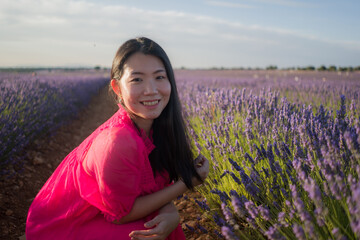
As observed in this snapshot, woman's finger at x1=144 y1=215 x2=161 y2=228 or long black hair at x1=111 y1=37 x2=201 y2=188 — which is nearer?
woman's finger at x1=144 y1=215 x2=161 y2=228

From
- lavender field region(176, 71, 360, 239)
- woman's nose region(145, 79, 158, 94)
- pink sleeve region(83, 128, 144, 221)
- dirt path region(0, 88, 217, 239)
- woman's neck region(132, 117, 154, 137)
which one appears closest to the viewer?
lavender field region(176, 71, 360, 239)

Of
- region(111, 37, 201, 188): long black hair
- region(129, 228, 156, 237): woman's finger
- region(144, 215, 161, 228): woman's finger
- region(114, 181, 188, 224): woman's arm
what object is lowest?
region(129, 228, 156, 237): woman's finger

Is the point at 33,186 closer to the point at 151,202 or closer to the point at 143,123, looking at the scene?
the point at 143,123

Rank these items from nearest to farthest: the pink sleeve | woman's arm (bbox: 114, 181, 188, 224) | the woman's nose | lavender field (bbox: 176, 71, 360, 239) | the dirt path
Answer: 1. lavender field (bbox: 176, 71, 360, 239)
2. the pink sleeve
3. woman's arm (bbox: 114, 181, 188, 224)
4. the woman's nose
5. the dirt path

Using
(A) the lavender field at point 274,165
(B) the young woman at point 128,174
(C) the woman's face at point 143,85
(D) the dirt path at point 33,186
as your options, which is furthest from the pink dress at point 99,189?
(D) the dirt path at point 33,186

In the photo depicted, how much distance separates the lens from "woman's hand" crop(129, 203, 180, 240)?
1300 mm

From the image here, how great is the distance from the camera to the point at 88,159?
1.36 metres

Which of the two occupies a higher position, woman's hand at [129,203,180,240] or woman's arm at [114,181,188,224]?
woman's arm at [114,181,188,224]

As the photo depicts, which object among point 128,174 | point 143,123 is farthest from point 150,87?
point 128,174

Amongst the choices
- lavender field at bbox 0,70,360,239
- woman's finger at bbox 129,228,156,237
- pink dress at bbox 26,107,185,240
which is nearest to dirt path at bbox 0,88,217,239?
lavender field at bbox 0,70,360,239

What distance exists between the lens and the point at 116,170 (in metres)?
1.23

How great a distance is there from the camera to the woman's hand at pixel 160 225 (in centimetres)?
130

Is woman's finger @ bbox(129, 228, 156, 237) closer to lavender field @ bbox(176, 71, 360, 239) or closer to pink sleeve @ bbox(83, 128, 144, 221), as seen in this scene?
pink sleeve @ bbox(83, 128, 144, 221)

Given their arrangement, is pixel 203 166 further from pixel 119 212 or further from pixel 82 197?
pixel 82 197
